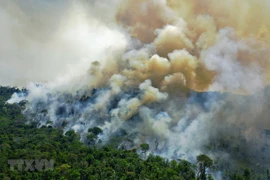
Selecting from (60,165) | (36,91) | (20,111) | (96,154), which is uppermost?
(36,91)

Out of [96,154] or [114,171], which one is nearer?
[114,171]

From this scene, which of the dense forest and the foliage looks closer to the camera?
the foliage

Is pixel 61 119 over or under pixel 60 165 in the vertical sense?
over

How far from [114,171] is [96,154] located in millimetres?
12438

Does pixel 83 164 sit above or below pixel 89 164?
below

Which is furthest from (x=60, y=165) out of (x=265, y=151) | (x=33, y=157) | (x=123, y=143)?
(x=265, y=151)

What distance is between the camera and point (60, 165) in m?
65.2

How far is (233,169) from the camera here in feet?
299

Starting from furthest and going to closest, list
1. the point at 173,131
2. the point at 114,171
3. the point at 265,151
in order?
1. the point at 265,151
2. the point at 173,131
3. the point at 114,171

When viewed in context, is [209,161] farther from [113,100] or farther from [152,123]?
[113,100]

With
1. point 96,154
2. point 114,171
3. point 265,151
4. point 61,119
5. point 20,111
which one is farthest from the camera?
point 20,111

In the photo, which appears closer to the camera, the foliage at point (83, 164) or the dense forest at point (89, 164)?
the foliage at point (83, 164)

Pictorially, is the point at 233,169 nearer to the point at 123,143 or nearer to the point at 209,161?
the point at 209,161

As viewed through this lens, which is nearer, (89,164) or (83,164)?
(83,164)
